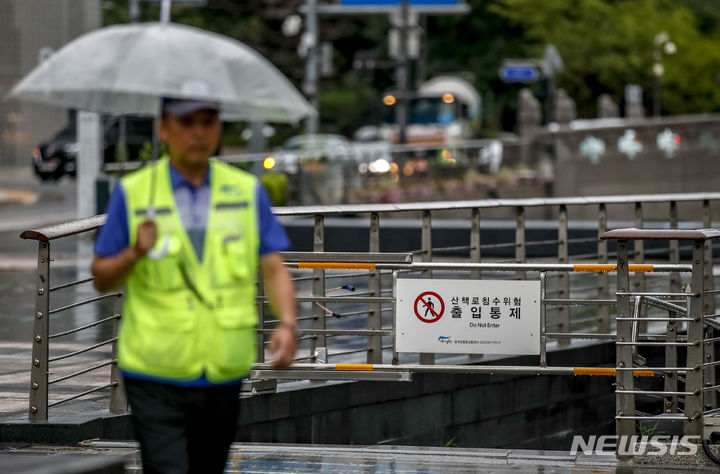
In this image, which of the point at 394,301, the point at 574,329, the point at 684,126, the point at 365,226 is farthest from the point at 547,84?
the point at 394,301

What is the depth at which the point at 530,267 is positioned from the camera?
8.80 metres

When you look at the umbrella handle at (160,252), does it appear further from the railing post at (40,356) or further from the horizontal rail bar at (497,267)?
the horizontal rail bar at (497,267)

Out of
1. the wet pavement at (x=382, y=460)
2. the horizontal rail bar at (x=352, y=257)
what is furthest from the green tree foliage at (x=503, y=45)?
the wet pavement at (x=382, y=460)

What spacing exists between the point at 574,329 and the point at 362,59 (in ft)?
84.8

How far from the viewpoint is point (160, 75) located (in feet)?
15.7

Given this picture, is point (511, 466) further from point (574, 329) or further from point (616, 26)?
point (616, 26)

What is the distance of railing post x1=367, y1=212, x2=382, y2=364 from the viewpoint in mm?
9805

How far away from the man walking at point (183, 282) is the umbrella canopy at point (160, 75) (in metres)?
0.22

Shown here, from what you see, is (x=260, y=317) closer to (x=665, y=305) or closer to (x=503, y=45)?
(x=665, y=305)

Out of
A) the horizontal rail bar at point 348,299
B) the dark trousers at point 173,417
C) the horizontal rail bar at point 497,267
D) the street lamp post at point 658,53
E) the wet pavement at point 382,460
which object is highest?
the street lamp post at point 658,53

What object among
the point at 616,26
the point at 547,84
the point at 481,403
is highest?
the point at 616,26

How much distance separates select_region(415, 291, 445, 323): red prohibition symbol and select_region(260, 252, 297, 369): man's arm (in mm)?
4394

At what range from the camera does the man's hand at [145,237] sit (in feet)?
14.2

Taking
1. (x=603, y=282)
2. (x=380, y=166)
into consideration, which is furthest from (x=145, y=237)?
(x=380, y=166)
